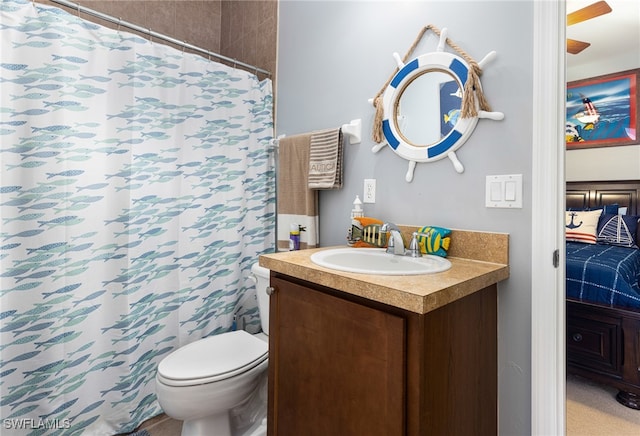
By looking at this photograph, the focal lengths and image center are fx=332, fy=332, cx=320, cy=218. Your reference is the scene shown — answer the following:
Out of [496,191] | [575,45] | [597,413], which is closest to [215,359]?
[496,191]

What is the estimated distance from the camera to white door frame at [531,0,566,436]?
1.04 metres

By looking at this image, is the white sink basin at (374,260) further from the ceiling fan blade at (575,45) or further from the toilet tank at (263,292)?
the ceiling fan blade at (575,45)

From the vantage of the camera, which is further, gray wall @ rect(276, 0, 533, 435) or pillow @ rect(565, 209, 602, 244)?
pillow @ rect(565, 209, 602, 244)

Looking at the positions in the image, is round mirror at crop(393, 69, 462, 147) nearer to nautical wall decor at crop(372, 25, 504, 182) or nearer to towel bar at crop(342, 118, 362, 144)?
nautical wall decor at crop(372, 25, 504, 182)

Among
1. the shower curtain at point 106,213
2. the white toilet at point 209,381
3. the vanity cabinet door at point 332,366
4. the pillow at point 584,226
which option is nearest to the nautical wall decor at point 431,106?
the vanity cabinet door at point 332,366

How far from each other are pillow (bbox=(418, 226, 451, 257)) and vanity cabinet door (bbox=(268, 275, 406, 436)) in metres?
0.47

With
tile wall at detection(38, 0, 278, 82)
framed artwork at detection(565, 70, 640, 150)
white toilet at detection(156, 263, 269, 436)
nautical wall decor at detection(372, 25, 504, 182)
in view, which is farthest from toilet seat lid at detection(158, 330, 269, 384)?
framed artwork at detection(565, 70, 640, 150)

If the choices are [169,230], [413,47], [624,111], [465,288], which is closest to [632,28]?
[624,111]

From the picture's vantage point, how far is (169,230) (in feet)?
5.66

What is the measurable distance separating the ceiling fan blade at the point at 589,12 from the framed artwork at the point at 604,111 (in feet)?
3.21

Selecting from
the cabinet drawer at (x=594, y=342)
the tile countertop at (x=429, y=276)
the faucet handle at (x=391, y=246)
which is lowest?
the cabinet drawer at (x=594, y=342)

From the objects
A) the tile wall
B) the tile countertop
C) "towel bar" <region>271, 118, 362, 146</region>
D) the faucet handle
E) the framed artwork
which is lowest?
the tile countertop

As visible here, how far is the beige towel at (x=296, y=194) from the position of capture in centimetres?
175

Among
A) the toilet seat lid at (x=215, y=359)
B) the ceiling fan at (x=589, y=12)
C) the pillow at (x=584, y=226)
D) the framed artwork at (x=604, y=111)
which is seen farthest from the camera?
the framed artwork at (x=604, y=111)
